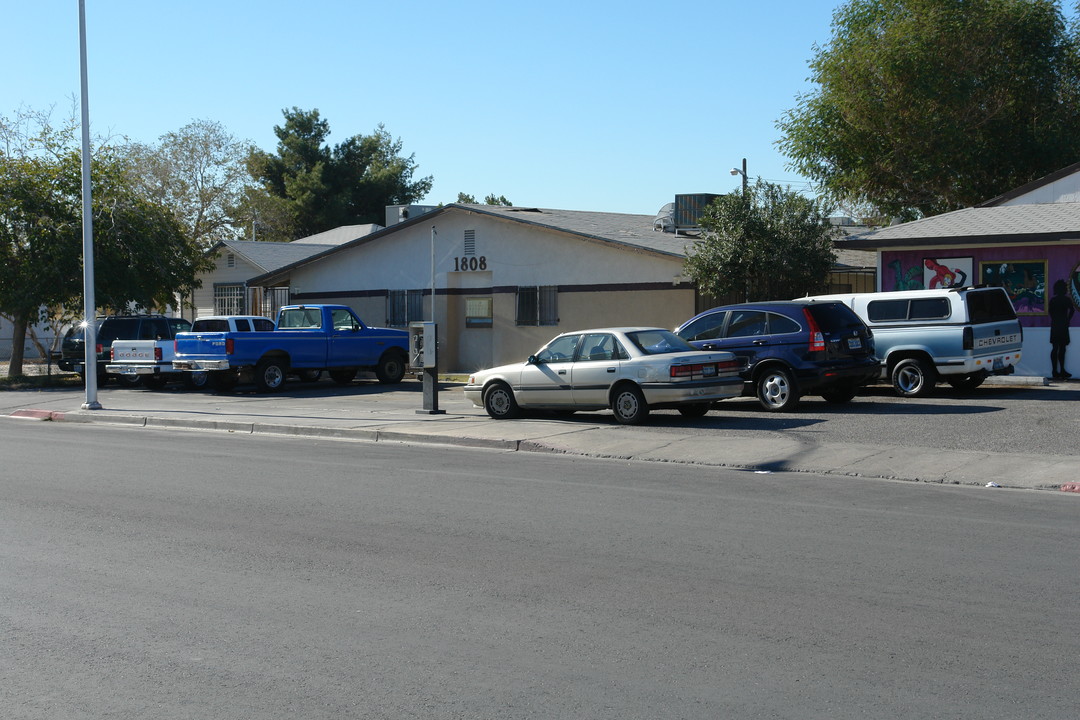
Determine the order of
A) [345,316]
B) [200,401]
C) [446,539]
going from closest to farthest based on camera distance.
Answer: [446,539]
[200,401]
[345,316]

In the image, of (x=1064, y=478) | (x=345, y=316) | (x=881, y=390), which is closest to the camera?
(x=1064, y=478)

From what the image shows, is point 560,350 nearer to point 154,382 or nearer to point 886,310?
point 886,310

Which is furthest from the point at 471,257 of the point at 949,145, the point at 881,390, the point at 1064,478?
the point at 1064,478

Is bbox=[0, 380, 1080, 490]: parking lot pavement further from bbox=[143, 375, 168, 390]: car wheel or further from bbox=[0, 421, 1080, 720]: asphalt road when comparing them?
bbox=[143, 375, 168, 390]: car wheel

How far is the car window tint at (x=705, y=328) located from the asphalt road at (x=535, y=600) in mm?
7695

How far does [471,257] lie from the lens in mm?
31609

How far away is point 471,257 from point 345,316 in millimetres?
5001

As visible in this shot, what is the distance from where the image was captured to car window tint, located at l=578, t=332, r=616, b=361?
17.4 metres

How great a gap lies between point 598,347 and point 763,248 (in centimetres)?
951

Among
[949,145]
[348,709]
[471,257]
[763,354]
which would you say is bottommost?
[348,709]

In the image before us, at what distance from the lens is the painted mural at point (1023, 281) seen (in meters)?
23.1

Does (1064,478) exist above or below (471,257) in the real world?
below

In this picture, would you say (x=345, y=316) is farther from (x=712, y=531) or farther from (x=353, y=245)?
(x=712, y=531)

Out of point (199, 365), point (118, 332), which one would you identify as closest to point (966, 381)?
point (199, 365)
